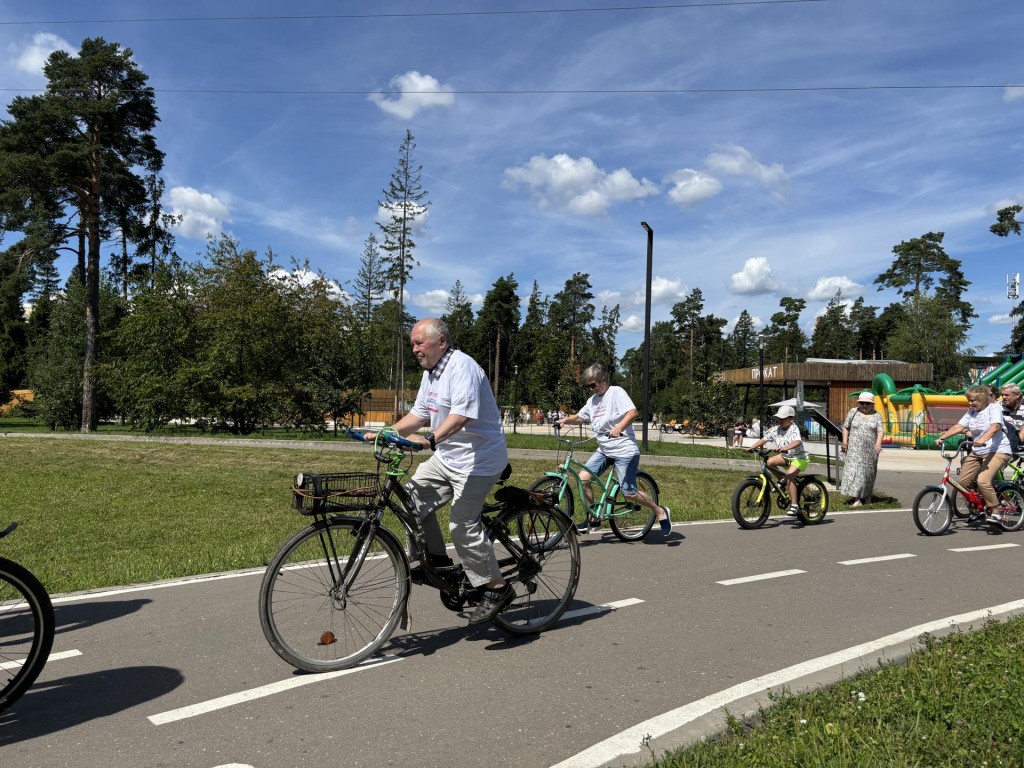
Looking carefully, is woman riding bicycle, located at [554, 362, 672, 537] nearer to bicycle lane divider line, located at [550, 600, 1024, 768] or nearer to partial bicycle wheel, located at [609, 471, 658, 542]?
partial bicycle wheel, located at [609, 471, 658, 542]

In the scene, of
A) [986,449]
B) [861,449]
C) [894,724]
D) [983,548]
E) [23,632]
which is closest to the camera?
[894,724]

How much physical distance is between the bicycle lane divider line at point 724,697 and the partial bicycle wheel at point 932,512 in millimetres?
3855

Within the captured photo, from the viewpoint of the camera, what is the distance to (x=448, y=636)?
4980mm

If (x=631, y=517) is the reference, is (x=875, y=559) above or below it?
below

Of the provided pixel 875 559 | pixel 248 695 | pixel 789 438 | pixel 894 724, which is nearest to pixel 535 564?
pixel 248 695

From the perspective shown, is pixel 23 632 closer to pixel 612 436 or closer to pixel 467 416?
pixel 467 416

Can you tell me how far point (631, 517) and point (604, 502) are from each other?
0.38 meters

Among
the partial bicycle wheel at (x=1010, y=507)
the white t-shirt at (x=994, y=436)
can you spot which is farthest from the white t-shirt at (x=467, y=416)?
the partial bicycle wheel at (x=1010, y=507)

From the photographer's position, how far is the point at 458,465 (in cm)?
459

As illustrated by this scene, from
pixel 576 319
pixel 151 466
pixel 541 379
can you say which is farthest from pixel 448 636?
pixel 576 319

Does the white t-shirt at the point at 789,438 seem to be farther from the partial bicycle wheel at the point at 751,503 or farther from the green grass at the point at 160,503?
the green grass at the point at 160,503

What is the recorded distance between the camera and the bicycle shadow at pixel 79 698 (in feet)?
11.8

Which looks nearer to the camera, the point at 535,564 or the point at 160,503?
the point at 535,564

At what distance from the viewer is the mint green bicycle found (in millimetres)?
7950
